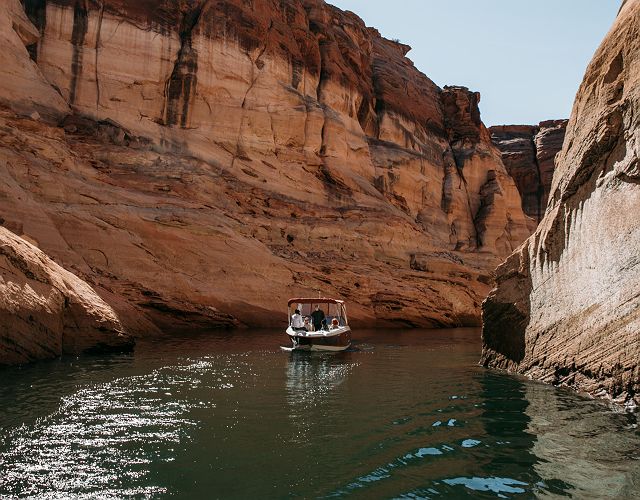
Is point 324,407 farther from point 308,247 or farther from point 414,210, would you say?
point 414,210

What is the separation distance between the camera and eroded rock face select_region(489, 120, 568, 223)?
219 ft

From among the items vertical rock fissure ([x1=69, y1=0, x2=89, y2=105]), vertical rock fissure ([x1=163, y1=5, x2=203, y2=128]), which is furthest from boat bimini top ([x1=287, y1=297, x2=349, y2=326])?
vertical rock fissure ([x1=69, y1=0, x2=89, y2=105])

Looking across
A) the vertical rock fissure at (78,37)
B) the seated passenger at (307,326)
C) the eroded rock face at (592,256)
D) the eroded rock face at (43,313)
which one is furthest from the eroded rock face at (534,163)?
the eroded rock face at (43,313)

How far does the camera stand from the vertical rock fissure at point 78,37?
104ft

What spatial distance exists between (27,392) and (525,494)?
886 centimetres

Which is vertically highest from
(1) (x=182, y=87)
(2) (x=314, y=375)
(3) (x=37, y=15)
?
(3) (x=37, y=15)

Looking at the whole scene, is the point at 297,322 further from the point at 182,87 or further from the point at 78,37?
the point at 78,37

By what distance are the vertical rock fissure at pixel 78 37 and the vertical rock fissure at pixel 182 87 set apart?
4974 mm

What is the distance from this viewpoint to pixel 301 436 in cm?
778

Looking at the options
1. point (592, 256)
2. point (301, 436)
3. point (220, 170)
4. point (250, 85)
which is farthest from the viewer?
point (250, 85)

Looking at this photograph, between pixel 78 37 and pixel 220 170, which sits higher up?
pixel 78 37

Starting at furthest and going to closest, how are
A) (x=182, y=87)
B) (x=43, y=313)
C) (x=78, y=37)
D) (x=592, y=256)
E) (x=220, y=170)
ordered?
(x=182, y=87) < (x=220, y=170) < (x=78, y=37) < (x=43, y=313) < (x=592, y=256)

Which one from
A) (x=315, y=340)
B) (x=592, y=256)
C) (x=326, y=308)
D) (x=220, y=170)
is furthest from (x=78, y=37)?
(x=592, y=256)

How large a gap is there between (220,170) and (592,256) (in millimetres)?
25913
